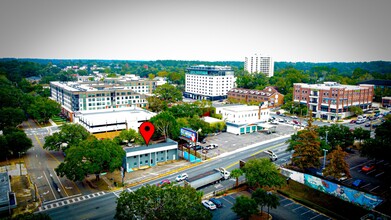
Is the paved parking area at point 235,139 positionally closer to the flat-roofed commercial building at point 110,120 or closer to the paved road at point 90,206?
the paved road at point 90,206

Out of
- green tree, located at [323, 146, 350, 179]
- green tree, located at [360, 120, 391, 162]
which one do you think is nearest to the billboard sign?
green tree, located at [323, 146, 350, 179]

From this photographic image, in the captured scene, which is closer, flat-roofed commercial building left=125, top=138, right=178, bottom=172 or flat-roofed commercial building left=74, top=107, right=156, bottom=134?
flat-roofed commercial building left=125, top=138, right=178, bottom=172

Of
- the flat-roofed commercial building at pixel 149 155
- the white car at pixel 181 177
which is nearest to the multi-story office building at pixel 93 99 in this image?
the flat-roofed commercial building at pixel 149 155

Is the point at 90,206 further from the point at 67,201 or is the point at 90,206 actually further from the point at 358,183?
the point at 358,183

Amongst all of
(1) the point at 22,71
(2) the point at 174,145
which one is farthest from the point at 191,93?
(1) the point at 22,71

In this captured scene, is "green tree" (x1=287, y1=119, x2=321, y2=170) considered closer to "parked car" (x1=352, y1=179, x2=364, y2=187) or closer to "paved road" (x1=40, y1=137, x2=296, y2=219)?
"parked car" (x1=352, y1=179, x2=364, y2=187)

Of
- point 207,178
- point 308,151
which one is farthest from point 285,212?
point 308,151
